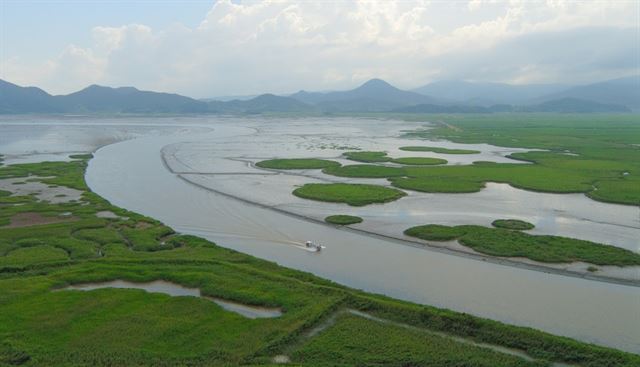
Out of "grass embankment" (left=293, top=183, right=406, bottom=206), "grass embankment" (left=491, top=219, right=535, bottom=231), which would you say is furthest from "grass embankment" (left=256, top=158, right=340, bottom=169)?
"grass embankment" (left=491, top=219, right=535, bottom=231)

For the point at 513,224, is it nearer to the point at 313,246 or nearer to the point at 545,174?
the point at 313,246

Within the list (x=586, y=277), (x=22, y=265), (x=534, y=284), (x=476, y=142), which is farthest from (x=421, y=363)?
(x=476, y=142)

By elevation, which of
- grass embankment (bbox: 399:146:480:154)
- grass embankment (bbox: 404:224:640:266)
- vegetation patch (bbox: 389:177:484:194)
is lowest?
grass embankment (bbox: 404:224:640:266)

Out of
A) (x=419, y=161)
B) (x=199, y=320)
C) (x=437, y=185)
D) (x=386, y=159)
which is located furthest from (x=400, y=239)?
(x=386, y=159)

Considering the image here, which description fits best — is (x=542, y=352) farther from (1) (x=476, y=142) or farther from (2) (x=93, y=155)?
(1) (x=476, y=142)

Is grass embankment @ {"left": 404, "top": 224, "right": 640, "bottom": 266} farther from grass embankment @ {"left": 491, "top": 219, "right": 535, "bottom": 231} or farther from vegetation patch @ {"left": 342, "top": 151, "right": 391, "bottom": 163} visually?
vegetation patch @ {"left": 342, "top": 151, "right": 391, "bottom": 163}

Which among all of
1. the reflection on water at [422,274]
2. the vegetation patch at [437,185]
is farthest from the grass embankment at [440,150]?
the reflection on water at [422,274]
